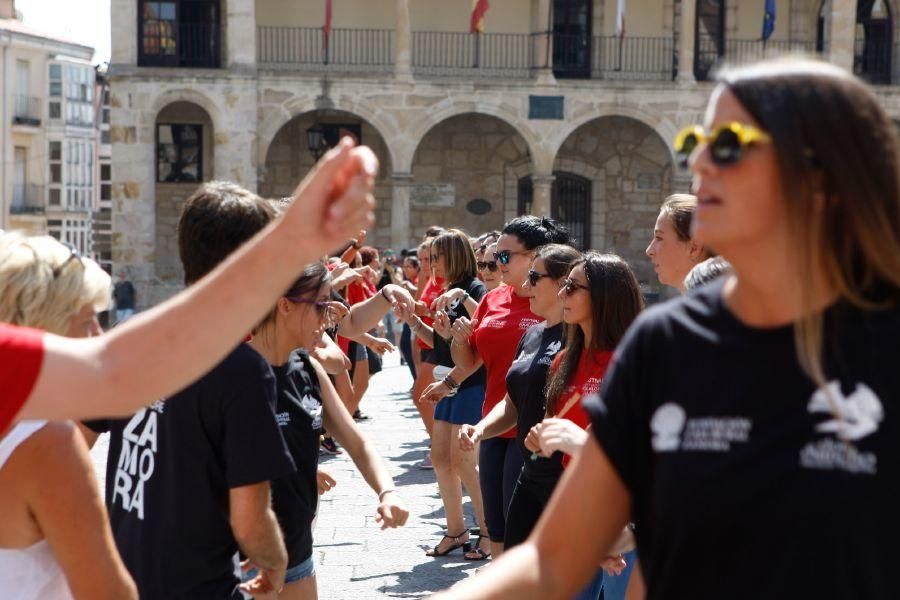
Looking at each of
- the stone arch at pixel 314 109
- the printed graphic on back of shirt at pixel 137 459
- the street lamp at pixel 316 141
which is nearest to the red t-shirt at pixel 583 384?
the printed graphic on back of shirt at pixel 137 459

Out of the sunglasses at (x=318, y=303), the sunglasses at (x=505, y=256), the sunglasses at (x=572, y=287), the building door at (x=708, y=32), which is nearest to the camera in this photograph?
the sunglasses at (x=318, y=303)

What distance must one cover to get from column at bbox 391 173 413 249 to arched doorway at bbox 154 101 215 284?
3954 millimetres

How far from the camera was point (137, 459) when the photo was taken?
10.4ft

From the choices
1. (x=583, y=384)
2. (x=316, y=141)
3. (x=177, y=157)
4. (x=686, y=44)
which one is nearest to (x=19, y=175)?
(x=177, y=157)

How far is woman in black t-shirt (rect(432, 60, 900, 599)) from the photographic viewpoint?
183 centimetres

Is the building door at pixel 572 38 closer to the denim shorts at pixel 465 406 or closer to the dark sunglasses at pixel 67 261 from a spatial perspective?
the denim shorts at pixel 465 406

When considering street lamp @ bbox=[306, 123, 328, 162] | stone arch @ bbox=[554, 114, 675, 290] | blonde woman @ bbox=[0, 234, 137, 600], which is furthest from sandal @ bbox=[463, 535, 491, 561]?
stone arch @ bbox=[554, 114, 675, 290]

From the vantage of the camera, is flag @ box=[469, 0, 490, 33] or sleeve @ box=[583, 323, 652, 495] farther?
flag @ box=[469, 0, 490, 33]

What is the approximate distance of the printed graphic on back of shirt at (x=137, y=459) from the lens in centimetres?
313

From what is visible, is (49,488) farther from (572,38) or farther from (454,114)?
(572,38)

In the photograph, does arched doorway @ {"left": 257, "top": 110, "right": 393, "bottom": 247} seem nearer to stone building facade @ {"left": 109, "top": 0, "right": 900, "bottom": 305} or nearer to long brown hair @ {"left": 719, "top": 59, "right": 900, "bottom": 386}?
stone building facade @ {"left": 109, "top": 0, "right": 900, "bottom": 305}

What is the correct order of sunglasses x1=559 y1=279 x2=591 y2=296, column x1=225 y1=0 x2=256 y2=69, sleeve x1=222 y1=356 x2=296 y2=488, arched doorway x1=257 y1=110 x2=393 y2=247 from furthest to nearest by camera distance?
1. arched doorway x1=257 y1=110 x2=393 y2=247
2. column x1=225 y1=0 x2=256 y2=69
3. sunglasses x1=559 y1=279 x2=591 y2=296
4. sleeve x1=222 y1=356 x2=296 y2=488

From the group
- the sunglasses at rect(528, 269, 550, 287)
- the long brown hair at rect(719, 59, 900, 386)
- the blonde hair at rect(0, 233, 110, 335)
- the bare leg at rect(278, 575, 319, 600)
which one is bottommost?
the bare leg at rect(278, 575, 319, 600)

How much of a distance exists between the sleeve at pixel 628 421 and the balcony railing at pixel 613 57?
26.8 m
